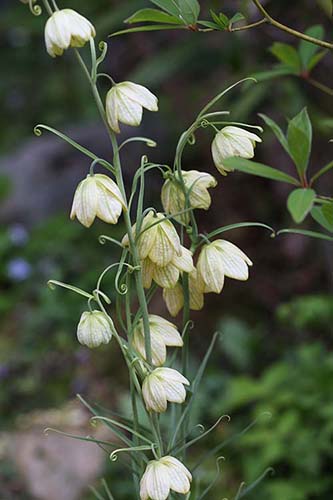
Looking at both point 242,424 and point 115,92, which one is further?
point 242,424

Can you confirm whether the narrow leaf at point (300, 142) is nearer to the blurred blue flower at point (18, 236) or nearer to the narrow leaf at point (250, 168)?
the narrow leaf at point (250, 168)

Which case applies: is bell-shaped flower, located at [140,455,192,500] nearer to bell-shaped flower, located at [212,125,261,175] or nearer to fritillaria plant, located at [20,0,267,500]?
fritillaria plant, located at [20,0,267,500]

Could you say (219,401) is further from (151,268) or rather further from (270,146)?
(151,268)

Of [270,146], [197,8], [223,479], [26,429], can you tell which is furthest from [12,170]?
[197,8]

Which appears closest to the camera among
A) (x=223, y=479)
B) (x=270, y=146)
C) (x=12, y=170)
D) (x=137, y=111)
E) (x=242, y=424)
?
(x=137, y=111)

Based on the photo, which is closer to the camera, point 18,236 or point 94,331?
point 94,331

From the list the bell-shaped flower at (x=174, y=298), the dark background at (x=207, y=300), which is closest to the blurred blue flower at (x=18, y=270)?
the dark background at (x=207, y=300)

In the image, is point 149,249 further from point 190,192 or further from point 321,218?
point 321,218

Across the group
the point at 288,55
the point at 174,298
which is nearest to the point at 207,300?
the point at 288,55
